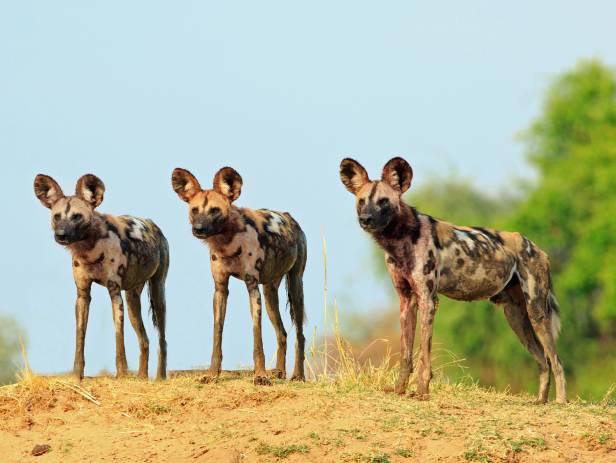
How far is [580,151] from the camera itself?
39.8 m

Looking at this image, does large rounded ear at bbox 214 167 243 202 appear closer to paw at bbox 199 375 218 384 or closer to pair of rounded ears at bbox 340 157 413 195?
pair of rounded ears at bbox 340 157 413 195

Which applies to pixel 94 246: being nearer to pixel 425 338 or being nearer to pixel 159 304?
pixel 159 304

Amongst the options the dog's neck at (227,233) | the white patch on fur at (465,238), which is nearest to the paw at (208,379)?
the dog's neck at (227,233)

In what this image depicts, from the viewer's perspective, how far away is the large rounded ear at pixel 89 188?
13234 mm

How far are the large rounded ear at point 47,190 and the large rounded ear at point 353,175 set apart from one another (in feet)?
10.1

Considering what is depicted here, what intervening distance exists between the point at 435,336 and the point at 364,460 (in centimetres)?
3008

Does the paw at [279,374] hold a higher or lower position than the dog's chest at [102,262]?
lower

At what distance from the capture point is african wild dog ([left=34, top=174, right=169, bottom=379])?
13062 millimetres

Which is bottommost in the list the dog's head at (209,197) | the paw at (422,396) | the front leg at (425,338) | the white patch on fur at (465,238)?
the paw at (422,396)

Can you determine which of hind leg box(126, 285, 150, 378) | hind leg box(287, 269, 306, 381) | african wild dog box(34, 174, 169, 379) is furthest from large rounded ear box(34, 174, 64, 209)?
hind leg box(287, 269, 306, 381)

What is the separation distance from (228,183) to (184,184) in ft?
1.63

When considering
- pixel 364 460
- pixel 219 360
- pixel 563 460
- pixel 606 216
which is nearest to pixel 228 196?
pixel 219 360

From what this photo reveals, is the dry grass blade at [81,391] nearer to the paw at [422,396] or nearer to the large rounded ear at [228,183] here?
the large rounded ear at [228,183]

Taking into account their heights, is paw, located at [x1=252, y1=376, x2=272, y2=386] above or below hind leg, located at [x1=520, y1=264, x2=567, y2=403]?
below
